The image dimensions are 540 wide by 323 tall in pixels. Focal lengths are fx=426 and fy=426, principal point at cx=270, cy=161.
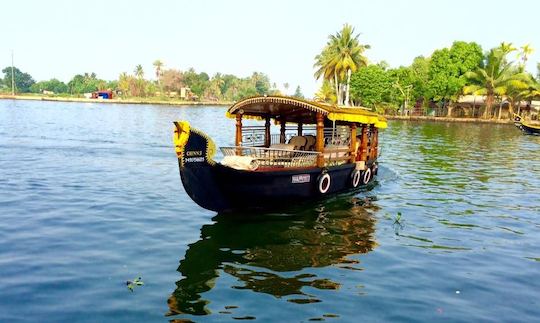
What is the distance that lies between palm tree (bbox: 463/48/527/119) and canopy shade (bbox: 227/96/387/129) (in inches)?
2179

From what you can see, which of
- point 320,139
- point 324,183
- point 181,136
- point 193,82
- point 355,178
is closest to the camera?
point 181,136

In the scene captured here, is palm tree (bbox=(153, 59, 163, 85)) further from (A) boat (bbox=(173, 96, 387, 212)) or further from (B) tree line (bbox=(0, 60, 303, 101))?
(A) boat (bbox=(173, 96, 387, 212))

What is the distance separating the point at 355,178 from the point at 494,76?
59317 mm

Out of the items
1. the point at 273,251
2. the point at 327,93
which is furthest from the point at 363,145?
the point at 327,93

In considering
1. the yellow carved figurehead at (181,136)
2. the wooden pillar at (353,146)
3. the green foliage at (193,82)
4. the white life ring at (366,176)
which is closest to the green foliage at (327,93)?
the white life ring at (366,176)

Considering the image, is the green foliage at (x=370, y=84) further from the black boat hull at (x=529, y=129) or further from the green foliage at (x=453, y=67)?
the black boat hull at (x=529, y=129)

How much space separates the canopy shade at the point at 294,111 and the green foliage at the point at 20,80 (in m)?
191

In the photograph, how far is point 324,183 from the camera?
13.2 m

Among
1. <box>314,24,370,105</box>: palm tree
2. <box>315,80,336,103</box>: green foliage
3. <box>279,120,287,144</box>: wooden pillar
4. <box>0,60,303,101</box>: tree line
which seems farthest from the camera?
<box>0,60,303,101</box>: tree line

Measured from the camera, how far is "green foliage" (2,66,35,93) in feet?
575

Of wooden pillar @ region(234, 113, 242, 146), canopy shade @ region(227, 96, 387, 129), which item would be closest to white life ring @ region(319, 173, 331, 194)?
canopy shade @ region(227, 96, 387, 129)

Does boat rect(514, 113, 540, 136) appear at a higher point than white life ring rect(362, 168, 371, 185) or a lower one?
higher

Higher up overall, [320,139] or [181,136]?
[181,136]

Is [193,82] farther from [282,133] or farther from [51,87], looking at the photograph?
[282,133]
